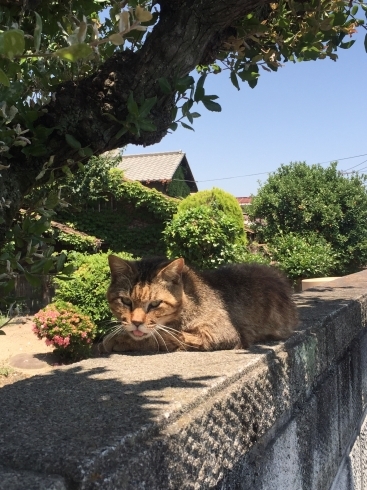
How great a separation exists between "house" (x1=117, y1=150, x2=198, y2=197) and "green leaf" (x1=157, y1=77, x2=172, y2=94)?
2399 cm

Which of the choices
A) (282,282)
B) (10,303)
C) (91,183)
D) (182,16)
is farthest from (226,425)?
(91,183)

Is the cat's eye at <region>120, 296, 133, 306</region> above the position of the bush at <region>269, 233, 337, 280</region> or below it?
below

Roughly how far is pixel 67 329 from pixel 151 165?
2078cm

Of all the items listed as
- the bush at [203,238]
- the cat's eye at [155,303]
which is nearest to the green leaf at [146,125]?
the cat's eye at [155,303]

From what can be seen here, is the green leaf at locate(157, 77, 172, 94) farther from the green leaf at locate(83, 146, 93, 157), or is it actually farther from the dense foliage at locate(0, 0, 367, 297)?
the green leaf at locate(83, 146, 93, 157)

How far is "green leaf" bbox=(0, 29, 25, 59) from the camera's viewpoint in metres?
0.98

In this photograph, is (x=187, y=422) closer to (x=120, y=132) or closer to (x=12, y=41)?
(x=12, y=41)

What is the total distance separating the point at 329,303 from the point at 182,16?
2.09 m

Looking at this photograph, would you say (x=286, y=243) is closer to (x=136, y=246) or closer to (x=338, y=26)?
(x=136, y=246)

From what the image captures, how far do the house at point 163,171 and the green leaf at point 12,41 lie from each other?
81.9 ft

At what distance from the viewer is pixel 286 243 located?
16.5 metres

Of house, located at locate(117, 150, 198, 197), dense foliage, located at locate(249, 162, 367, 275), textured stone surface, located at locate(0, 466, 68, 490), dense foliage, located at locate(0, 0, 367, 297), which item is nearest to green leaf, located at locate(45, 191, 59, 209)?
dense foliage, located at locate(0, 0, 367, 297)

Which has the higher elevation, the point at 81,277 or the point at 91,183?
the point at 91,183

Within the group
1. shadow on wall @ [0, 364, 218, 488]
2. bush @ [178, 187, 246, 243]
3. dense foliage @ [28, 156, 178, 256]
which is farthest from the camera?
dense foliage @ [28, 156, 178, 256]
